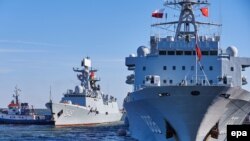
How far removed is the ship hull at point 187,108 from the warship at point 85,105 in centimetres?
5084

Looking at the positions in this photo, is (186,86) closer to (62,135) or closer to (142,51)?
(142,51)

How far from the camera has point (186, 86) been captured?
28.3m

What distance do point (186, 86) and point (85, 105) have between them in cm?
5975

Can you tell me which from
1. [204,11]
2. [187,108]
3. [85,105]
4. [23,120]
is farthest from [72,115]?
[187,108]

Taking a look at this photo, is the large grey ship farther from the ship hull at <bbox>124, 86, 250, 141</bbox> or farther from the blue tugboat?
the blue tugboat

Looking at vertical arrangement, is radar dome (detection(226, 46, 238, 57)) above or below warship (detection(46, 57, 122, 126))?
above

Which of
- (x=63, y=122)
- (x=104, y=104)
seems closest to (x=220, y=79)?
(x=63, y=122)

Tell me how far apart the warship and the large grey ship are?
138ft

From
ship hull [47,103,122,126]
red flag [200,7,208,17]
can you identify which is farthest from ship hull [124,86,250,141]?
ship hull [47,103,122,126]

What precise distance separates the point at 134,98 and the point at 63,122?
4973 cm

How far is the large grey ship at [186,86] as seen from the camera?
2878 centimetres

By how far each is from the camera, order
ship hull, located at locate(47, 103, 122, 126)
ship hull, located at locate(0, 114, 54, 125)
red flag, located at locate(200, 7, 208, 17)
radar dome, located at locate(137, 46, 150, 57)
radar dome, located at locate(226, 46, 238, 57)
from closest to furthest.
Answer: radar dome, located at locate(226, 46, 238, 57), red flag, located at locate(200, 7, 208, 17), radar dome, located at locate(137, 46, 150, 57), ship hull, located at locate(47, 103, 122, 126), ship hull, located at locate(0, 114, 54, 125)

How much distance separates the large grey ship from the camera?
28781 mm

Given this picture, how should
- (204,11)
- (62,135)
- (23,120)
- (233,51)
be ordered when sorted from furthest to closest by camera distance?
(23,120) → (62,135) → (204,11) → (233,51)
